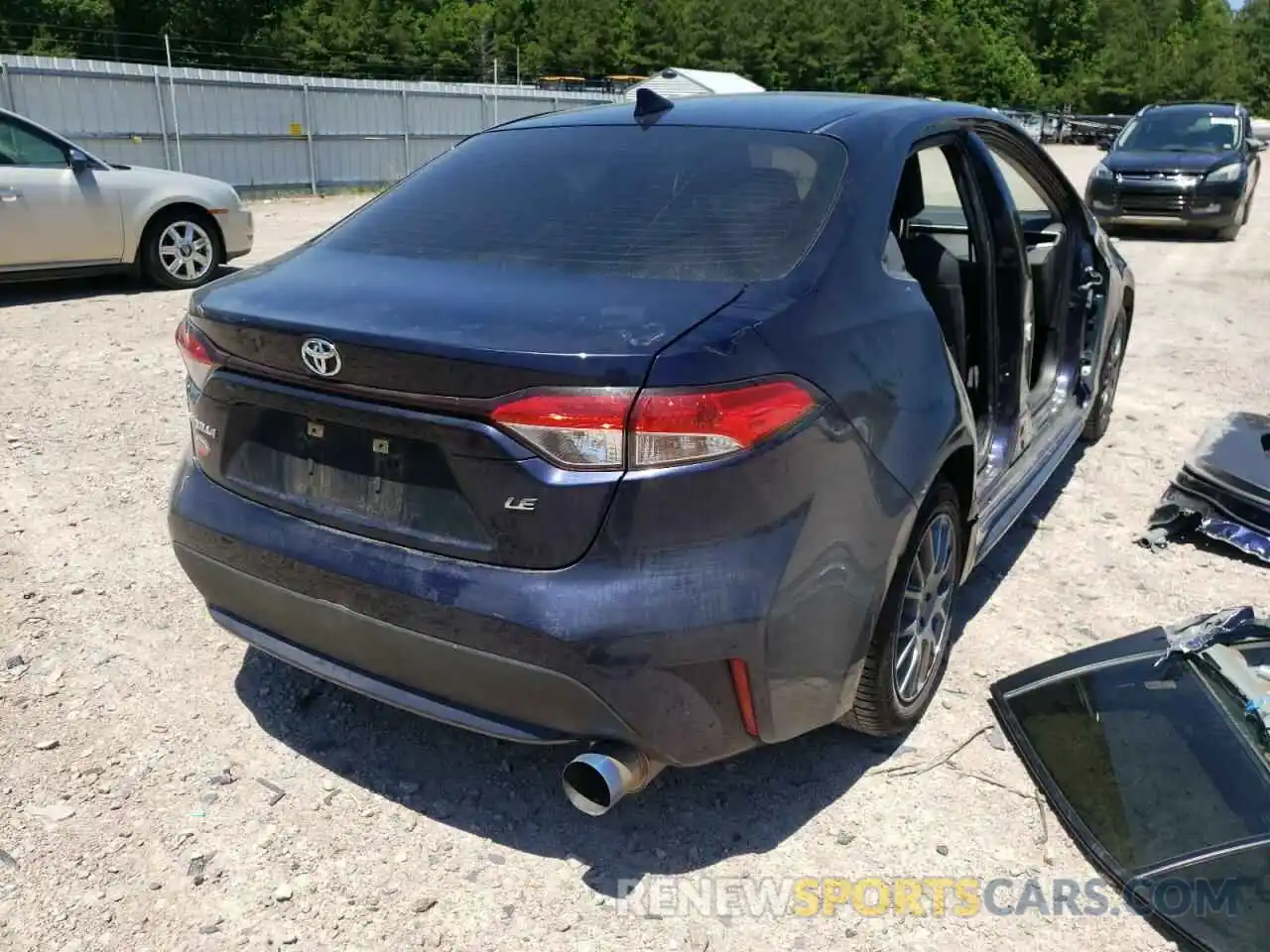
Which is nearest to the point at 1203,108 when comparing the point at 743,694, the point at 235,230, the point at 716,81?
the point at 235,230

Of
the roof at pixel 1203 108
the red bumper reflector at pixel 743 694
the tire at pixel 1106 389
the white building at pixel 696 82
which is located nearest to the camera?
the red bumper reflector at pixel 743 694

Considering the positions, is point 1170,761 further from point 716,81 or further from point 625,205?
point 716,81

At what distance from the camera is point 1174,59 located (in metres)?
68.1

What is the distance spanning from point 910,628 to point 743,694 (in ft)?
2.64

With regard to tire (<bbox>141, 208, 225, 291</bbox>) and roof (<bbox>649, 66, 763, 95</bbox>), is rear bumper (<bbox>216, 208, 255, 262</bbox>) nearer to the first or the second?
tire (<bbox>141, 208, 225, 291</bbox>)

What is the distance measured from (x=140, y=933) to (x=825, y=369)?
1.90 m

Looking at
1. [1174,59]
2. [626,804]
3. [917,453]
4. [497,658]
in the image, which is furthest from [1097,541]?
[1174,59]

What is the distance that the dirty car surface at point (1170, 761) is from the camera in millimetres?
2320

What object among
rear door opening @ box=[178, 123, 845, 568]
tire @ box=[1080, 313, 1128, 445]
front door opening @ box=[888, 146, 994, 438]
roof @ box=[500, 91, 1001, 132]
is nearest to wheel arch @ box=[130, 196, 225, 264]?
roof @ box=[500, 91, 1001, 132]

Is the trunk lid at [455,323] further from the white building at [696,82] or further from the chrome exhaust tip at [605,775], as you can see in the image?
the white building at [696,82]

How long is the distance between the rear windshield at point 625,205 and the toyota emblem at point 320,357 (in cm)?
51

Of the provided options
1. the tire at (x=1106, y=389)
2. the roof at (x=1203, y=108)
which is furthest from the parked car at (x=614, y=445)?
the roof at (x=1203, y=108)

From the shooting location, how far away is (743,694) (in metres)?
2.28

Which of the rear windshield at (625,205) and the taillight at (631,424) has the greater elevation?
the rear windshield at (625,205)
